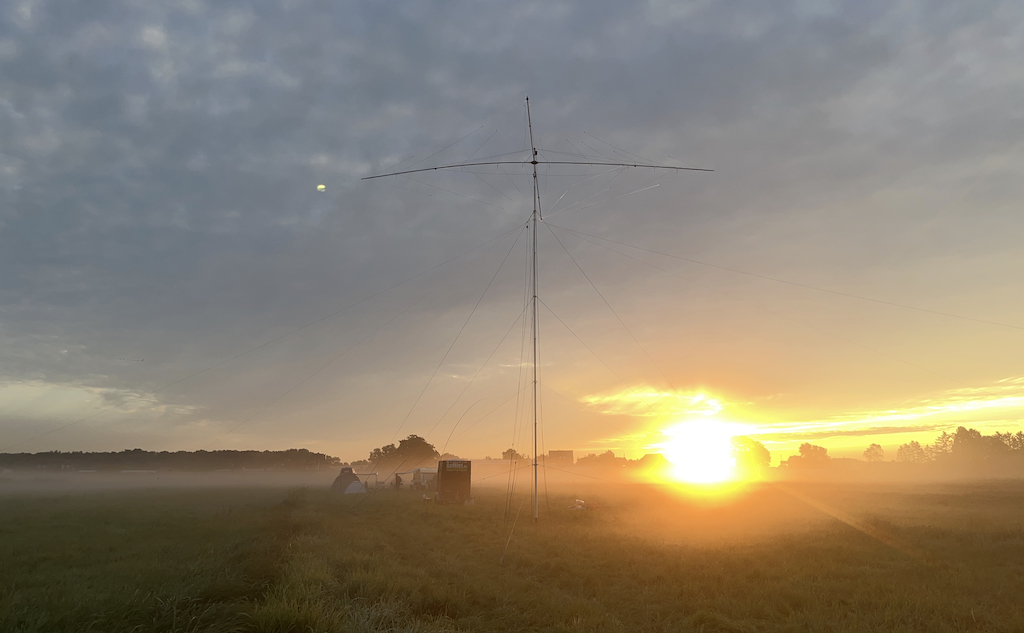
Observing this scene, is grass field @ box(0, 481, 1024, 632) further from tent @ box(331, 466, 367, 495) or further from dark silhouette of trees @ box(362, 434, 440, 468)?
dark silhouette of trees @ box(362, 434, 440, 468)

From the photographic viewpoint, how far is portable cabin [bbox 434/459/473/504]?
4981 centimetres

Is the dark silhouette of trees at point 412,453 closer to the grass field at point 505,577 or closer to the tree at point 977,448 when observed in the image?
the grass field at point 505,577

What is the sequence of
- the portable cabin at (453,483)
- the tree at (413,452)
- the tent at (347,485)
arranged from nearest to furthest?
the portable cabin at (453,483)
the tent at (347,485)
the tree at (413,452)

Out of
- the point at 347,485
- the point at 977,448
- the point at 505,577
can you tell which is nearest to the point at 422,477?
the point at 347,485

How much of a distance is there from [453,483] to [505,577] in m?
34.3

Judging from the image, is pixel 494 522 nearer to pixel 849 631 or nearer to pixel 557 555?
pixel 557 555

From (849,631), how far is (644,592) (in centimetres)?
582

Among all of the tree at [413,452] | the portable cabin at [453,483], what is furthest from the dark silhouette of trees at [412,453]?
the portable cabin at [453,483]

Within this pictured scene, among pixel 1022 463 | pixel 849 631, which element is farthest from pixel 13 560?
pixel 1022 463

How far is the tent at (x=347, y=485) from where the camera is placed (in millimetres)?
64938

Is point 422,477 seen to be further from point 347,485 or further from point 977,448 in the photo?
point 977,448

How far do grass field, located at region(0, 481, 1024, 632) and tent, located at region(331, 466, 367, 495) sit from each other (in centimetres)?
3499

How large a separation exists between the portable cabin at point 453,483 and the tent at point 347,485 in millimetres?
18645

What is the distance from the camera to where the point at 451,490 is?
165 ft
